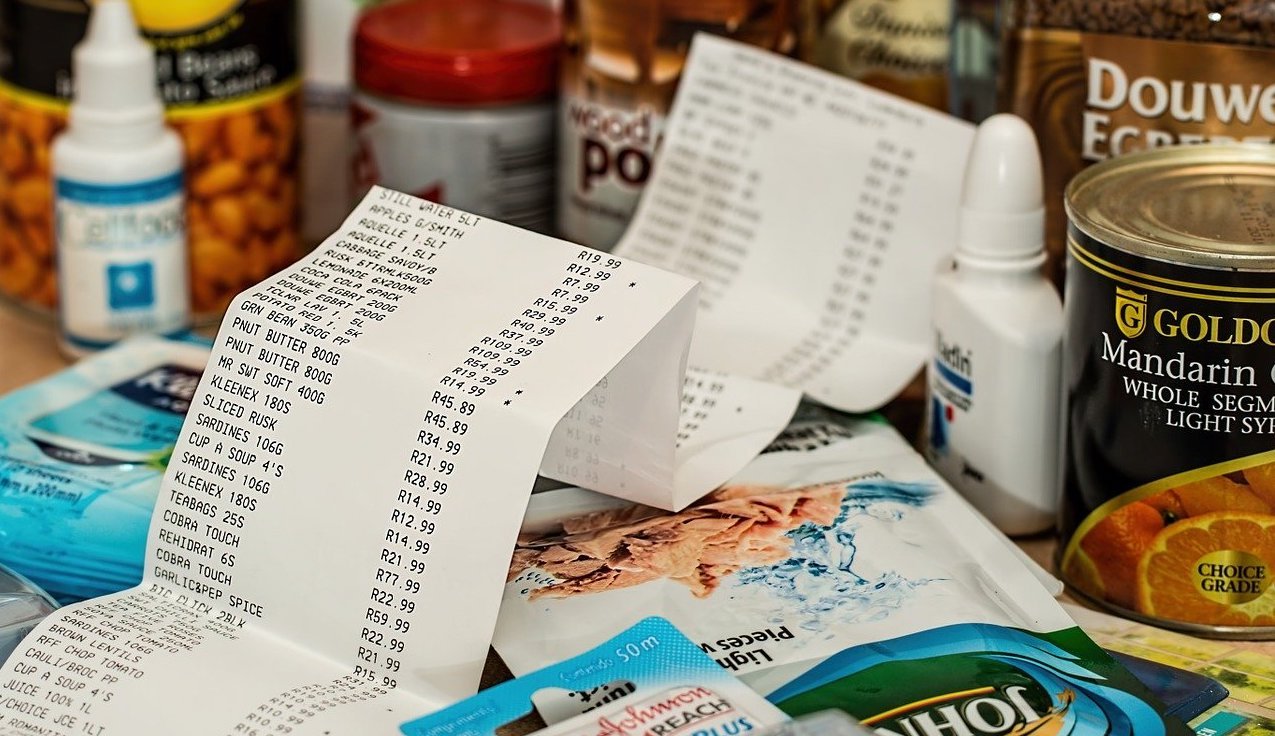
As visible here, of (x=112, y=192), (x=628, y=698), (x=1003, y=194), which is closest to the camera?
(x=628, y=698)

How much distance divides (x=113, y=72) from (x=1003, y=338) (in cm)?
37

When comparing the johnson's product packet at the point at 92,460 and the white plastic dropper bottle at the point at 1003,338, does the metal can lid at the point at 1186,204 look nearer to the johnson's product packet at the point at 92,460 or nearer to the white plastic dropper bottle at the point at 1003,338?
the white plastic dropper bottle at the point at 1003,338

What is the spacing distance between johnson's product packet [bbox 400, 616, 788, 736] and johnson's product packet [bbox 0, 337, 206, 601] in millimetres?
135

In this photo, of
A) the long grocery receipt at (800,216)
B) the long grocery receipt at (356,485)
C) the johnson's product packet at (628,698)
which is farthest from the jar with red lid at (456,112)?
the johnson's product packet at (628,698)

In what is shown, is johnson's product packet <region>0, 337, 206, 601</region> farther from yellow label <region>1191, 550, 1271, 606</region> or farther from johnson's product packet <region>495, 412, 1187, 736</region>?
yellow label <region>1191, 550, 1271, 606</region>

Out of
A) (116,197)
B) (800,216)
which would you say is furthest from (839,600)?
(116,197)

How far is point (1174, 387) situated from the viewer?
1.69 ft

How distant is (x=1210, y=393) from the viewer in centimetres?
51

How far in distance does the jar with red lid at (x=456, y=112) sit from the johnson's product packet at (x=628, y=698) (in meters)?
0.32

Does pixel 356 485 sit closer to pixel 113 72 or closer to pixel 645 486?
pixel 645 486

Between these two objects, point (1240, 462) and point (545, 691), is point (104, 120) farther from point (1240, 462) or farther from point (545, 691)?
point (1240, 462)

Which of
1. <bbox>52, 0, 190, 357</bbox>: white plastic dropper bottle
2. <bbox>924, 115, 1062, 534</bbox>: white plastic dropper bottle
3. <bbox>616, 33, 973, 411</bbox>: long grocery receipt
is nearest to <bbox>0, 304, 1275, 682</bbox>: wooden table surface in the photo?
<bbox>52, 0, 190, 357</bbox>: white plastic dropper bottle

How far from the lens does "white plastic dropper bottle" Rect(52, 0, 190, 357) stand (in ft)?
2.23

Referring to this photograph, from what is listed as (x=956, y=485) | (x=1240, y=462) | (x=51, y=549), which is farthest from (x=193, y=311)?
(x=1240, y=462)
